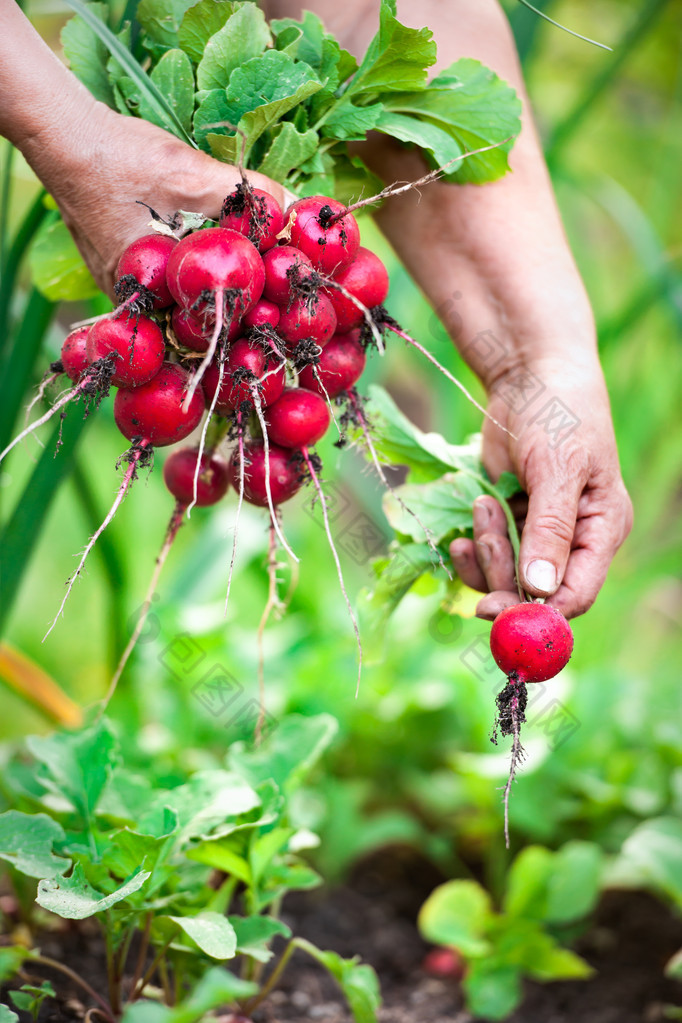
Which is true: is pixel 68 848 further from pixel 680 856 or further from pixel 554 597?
pixel 680 856

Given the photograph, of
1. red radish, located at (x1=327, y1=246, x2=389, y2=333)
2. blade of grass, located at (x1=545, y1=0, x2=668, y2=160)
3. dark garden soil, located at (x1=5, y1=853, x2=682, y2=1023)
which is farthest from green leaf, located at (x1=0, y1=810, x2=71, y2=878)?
blade of grass, located at (x1=545, y1=0, x2=668, y2=160)

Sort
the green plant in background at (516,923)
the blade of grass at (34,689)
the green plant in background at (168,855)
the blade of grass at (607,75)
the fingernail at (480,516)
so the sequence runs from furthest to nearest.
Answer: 1. the blade of grass at (607,75)
2. the blade of grass at (34,689)
3. the green plant in background at (516,923)
4. the fingernail at (480,516)
5. the green plant in background at (168,855)

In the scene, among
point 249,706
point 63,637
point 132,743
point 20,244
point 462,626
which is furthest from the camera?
point 63,637

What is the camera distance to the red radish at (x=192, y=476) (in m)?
0.78

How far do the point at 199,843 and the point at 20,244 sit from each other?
0.68 metres

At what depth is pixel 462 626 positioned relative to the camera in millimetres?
1608

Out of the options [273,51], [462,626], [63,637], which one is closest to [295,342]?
[273,51]

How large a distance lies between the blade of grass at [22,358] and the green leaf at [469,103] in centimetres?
44

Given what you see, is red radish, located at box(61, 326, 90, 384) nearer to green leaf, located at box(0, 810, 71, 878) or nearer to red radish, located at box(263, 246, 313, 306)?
red radish, located at box(263, 246, 313, 306)

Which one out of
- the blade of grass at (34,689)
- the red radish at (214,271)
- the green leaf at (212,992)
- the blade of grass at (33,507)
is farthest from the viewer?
the blade of grass at (34,689)

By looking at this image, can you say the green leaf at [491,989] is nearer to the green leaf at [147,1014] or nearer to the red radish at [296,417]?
the green leaf at [147,1014]

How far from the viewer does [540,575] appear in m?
0.71

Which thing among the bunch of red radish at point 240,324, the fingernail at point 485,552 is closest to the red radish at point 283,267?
the bunch of red radish at point 240,324

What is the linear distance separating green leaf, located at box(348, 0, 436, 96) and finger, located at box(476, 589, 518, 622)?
1.56 feet
